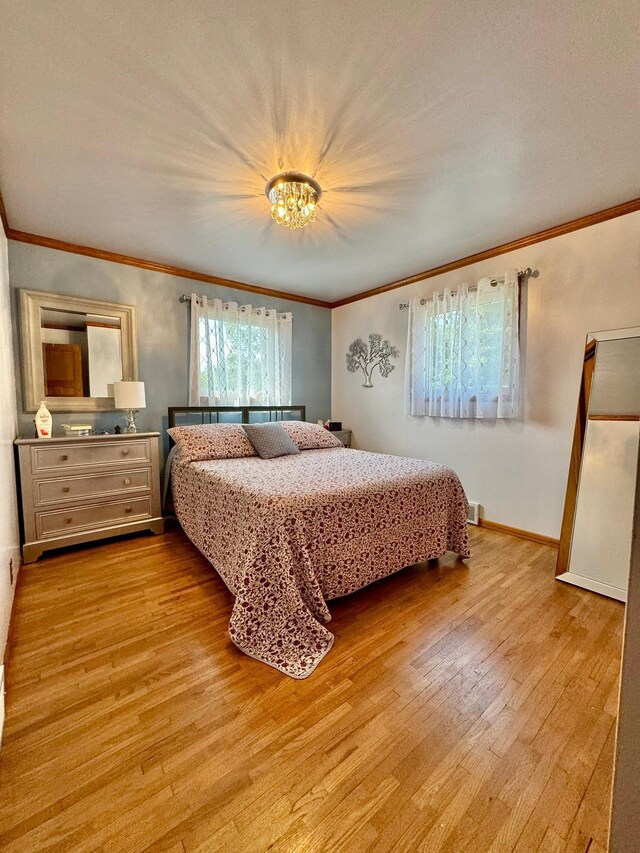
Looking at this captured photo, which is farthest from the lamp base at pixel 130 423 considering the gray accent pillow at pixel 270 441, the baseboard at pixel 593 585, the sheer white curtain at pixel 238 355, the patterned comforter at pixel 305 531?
the baseboard at pixel 593 585

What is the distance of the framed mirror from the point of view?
274 cm

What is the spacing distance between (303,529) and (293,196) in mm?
1838

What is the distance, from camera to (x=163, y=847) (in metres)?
0.92

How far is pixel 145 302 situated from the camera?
3244mm

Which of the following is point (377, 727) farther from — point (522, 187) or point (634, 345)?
point (522, 187)

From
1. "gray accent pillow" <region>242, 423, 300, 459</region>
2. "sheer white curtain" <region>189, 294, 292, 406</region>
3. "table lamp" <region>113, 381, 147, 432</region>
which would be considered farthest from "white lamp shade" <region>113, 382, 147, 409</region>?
"gray accent pillow" <region>242, 423, 300, 459</region>

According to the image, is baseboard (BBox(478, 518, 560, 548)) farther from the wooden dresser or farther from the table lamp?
the table lamp

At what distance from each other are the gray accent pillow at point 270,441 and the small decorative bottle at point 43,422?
147cm

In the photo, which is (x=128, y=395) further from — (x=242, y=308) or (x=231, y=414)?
(x=242, y=308)

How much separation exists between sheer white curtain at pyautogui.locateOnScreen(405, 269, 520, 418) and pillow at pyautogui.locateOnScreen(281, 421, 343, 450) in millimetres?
932

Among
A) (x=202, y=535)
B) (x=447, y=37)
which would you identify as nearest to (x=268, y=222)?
(x=447, y=37)

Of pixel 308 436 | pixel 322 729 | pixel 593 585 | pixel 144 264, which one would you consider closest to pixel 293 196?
pixel 144 264

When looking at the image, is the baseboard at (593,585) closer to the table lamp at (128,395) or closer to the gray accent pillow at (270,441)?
the gray accent pillow at (270,441)

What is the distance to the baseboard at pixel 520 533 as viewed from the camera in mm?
2752
